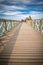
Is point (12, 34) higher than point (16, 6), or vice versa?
point (16, 6)

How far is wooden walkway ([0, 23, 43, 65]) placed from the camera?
2102 millimetres

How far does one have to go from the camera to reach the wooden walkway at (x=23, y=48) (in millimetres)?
2102

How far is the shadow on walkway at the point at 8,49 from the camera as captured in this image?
83.2 inches

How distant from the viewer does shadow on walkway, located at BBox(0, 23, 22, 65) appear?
6.93 ft

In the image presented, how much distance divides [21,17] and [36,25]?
0.23 metres

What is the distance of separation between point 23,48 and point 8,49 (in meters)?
0.21

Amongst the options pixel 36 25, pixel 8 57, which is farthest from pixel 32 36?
pixel 8 57

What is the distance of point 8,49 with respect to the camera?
215 centimetres

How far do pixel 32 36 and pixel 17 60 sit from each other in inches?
15.2

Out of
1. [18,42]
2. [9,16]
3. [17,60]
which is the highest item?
[9,16]

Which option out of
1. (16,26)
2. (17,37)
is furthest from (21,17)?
(17,37)

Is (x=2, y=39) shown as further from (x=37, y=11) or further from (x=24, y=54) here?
(x=37, y=11)

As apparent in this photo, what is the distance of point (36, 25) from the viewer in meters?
2.16

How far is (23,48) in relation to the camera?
213cm
